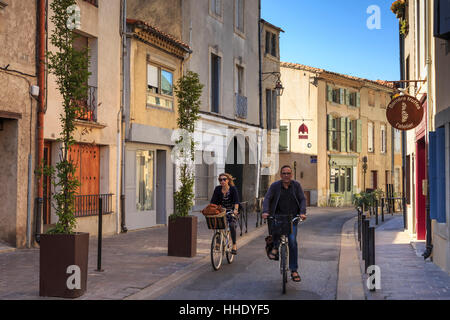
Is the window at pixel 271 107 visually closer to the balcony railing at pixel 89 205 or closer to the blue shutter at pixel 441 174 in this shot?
the balcony railing at pixel 89 205

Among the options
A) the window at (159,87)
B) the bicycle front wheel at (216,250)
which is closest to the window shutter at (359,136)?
the window at (159,87)

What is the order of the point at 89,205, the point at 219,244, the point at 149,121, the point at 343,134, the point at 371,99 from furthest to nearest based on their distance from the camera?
the point at 371,99 < the point at 343,134 < the point at 149,121 < the point at 89,205 < the point at 219,244

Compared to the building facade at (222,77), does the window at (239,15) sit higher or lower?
higher

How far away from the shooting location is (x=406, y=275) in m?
9.02

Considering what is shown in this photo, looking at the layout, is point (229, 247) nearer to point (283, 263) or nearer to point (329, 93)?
point (283, 263)

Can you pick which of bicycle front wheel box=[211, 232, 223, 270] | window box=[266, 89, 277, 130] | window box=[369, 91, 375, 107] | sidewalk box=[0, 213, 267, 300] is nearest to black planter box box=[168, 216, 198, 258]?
sidewalk box=[0, 213, 267, 300]

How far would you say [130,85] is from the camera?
16.9 metres

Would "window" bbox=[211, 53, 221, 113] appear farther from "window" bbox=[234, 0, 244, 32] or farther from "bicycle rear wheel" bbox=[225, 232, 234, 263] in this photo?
"bicycle rear wheel" bbox=[225, 232, 234, 263]

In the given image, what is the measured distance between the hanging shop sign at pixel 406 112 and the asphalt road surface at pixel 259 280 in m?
2.97

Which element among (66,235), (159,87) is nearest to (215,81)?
(159,87)

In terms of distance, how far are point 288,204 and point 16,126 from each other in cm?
665

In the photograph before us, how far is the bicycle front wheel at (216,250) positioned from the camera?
31.4 ft
